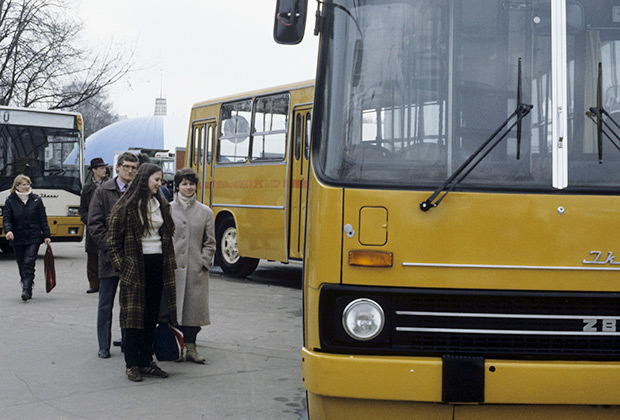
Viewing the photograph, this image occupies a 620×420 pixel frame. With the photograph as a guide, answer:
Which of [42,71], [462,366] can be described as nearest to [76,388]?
[462,366]

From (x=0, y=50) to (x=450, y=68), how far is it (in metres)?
28.7

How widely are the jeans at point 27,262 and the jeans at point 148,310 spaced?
532cm

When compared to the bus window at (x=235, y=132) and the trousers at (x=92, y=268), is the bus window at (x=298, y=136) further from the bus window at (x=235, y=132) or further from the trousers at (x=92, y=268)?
the trousers at (x=92, y=268)

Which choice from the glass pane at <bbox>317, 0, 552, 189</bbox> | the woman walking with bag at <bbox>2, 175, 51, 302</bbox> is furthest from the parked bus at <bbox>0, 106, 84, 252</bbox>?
the glass pane at <bbox>317, 0, 552, 189</bbox>

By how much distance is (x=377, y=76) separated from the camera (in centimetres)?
425

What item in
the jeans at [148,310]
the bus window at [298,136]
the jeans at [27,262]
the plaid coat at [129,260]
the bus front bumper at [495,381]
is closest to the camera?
the bus front bumper at [495,381]

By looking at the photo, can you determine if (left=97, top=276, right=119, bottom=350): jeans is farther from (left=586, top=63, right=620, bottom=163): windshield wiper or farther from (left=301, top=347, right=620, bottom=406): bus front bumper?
(left=586, top=63, right=620, bottom=163): windshield wiper

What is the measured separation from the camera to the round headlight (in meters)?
4.04

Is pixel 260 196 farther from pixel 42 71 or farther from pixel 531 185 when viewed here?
pixel 42 71

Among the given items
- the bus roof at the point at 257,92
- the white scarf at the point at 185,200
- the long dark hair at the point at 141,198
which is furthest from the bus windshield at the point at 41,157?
the long dark hair at the point at 141,198

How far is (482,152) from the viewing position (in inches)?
162

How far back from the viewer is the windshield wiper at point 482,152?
4.03 metres

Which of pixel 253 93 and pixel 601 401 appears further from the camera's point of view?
pixel 253 93

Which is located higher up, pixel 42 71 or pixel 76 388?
pixel 42 71
